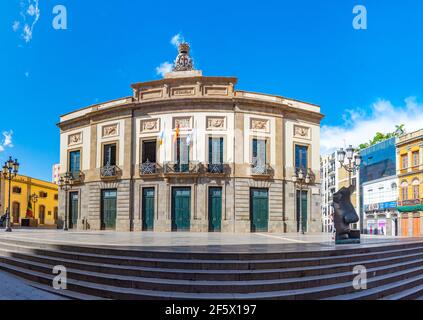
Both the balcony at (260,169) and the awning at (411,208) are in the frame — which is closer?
the balcony at (260,169)

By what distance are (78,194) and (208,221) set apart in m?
10.6

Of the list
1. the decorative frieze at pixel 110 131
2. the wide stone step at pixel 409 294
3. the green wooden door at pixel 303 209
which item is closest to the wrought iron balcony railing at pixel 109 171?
the decorative frieze at pixel 110 131

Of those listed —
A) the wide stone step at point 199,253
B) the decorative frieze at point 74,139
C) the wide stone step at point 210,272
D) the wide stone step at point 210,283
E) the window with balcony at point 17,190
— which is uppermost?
the decorative frieze at point 74,139

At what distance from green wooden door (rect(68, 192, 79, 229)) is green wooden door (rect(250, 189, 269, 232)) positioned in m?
13.2

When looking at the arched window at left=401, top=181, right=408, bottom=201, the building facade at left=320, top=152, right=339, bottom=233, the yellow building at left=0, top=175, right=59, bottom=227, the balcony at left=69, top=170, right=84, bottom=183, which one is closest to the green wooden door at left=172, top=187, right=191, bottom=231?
the balcony at left=69, top=170, right=84, bottom=183

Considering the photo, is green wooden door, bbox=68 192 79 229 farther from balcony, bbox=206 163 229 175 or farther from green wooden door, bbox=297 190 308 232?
green wooden door, bbox=297 190 308 232

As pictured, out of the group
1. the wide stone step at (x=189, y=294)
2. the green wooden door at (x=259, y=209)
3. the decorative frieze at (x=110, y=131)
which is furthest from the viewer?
the decorative frieze at (x=110, y=131)

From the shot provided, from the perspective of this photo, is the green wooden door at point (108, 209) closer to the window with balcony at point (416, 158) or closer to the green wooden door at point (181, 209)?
the green wooden door at point (181, 209)

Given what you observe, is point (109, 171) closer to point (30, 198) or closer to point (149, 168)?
point (149, 168)

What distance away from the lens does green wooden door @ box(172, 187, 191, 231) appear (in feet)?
68.5

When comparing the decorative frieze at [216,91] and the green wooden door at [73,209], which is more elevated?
the decorative frieze at [216,91]

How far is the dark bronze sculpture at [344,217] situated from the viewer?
36.7ft

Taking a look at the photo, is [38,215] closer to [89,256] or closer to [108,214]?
[108,214]

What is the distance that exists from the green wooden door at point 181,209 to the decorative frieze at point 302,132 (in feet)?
27.9
